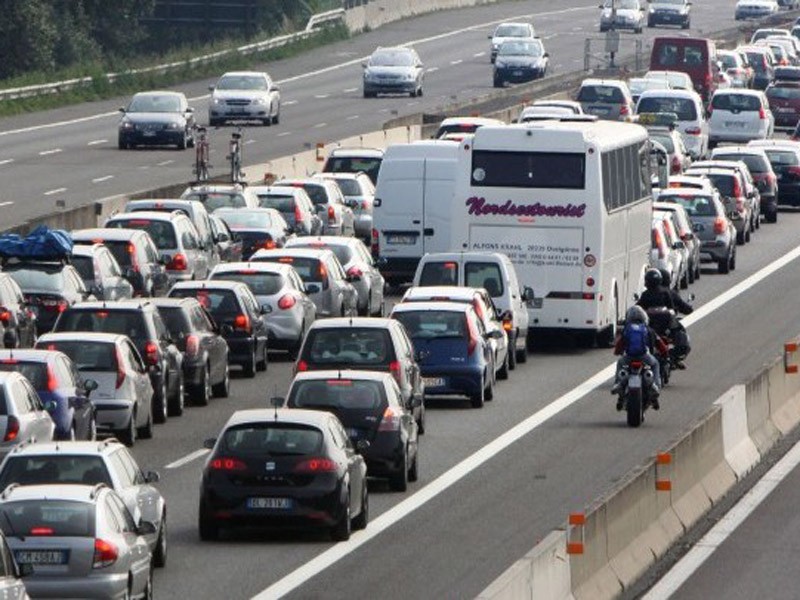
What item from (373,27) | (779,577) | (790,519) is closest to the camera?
(779,577)

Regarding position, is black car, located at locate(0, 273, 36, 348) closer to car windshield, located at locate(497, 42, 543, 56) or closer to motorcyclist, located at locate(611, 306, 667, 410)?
motorcyclist, located at locate(611, 306, 667, 410)

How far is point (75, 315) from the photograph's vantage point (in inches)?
1396

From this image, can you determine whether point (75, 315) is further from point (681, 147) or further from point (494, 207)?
point (681, 147)

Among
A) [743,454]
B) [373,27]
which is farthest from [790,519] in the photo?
[373,27]

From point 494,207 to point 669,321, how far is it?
7.02 metres

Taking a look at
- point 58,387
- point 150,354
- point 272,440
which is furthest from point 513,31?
point 272,440

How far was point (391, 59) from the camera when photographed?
311 ft

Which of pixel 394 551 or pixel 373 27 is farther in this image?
pixel 373 27

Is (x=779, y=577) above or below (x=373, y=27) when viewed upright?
above

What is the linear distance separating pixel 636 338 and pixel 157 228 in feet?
45.7

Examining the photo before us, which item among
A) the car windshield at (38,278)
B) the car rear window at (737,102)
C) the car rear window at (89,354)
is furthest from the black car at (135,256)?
the car rear window at (737,102)

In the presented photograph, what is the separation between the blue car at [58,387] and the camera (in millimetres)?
30219

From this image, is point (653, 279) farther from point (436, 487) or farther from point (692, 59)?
point (692, 59)

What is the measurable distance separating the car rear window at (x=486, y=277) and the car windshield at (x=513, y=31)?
226ft
